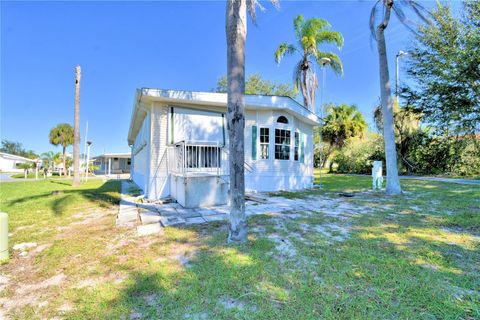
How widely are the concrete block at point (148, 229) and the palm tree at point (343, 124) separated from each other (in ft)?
68.3

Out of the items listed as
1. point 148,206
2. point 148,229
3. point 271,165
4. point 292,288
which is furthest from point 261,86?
point 292,288

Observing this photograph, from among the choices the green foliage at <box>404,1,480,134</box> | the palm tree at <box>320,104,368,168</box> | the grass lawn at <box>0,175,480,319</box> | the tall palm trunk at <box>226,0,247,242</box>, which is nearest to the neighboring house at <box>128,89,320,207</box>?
the grass lawn at <box>0,175,480,319</box>

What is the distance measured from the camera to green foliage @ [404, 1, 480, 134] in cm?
1044

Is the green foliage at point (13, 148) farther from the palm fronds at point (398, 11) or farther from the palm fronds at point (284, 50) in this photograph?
the palm fronds at point (398, 11)

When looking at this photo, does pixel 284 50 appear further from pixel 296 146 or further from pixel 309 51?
pixel 296 146

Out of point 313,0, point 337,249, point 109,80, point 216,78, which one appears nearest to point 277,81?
point 216,78

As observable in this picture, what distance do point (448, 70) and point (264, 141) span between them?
10383 millimetres

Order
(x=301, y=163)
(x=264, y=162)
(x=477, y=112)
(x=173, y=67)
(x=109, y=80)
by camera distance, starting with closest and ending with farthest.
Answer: (x=264, y=162) → (x=301, y=163) → (x=477, y=112) → (x=173, y=67) → (x=109, y=80)

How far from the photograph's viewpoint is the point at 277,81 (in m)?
27.0

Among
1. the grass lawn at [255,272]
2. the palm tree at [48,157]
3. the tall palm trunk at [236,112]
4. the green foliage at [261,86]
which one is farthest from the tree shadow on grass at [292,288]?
the palm tree at [48,157]

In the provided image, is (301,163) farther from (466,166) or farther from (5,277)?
(466,166)

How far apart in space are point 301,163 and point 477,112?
388 inches

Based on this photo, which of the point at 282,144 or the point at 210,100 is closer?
the point at 210,100

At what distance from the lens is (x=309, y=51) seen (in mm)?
13070
